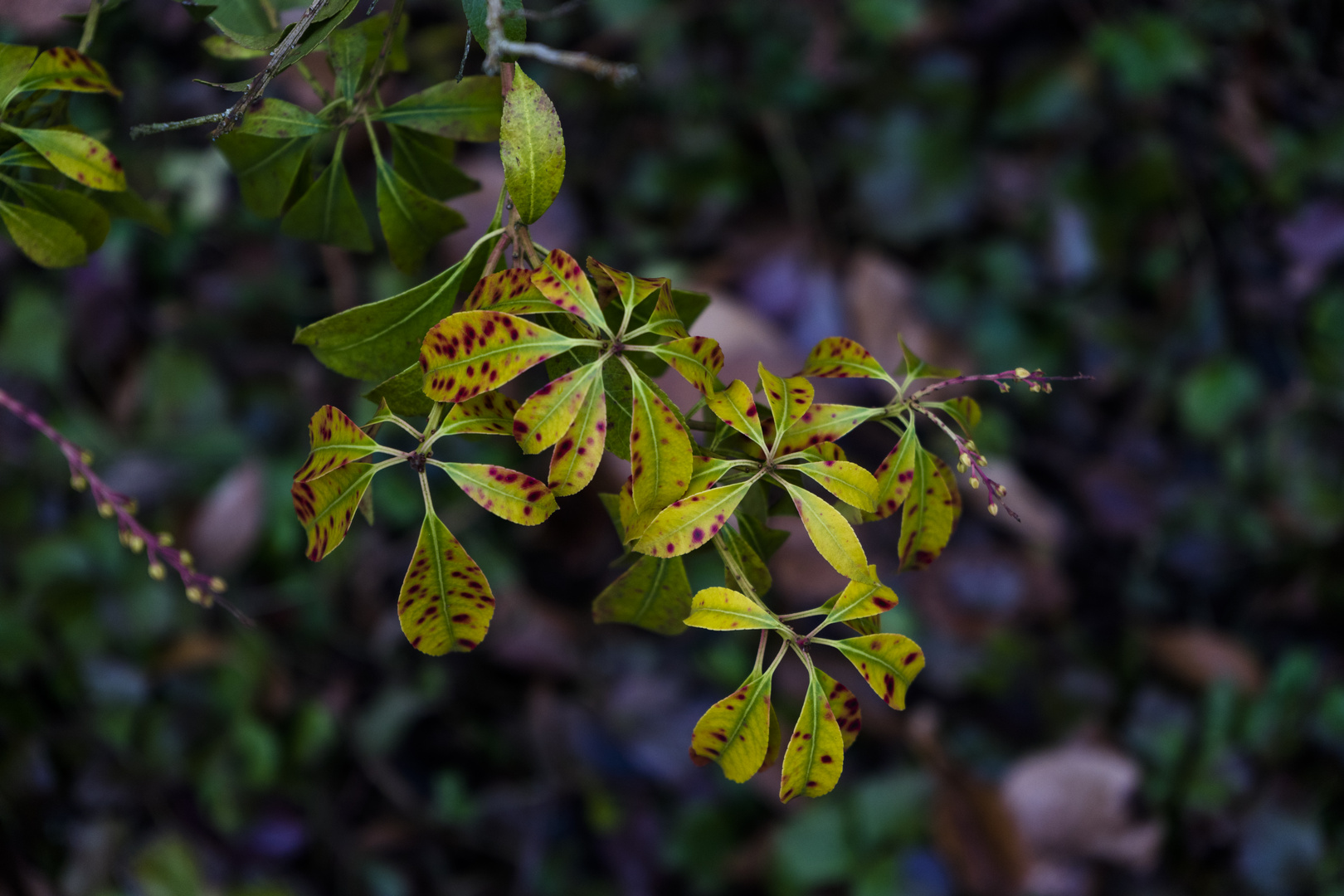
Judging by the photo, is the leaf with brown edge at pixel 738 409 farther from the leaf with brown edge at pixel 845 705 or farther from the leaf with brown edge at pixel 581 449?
the leaf with brown edge at pixel 845 705

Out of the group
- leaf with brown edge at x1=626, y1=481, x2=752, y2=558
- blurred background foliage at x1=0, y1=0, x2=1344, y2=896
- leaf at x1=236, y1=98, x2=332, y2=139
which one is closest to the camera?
leaf with brown edge at x1=626, y1=481, x2=752, y2=558

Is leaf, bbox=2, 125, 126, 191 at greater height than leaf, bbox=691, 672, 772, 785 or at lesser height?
greater

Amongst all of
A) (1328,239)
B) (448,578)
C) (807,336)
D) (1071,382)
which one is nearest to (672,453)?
(448,578)

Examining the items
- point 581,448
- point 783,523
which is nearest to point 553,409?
point 581,448

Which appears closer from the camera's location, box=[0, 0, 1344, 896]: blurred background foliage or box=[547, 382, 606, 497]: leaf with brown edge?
box=[547, 382, 606, 497]: leaf with brown edge

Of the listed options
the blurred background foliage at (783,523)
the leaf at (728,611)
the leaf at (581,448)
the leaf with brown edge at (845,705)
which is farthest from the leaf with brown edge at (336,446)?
the blurred background foliage at (783,523)

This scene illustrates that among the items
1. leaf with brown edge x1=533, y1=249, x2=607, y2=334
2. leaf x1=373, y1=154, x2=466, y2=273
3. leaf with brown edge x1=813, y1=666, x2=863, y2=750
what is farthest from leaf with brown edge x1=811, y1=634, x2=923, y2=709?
leaf x1=373, y1=154, x2=466, y2=273

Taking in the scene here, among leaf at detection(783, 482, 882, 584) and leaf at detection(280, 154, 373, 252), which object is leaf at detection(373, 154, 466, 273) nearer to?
leaf at detection(280, 154, 373, 252)

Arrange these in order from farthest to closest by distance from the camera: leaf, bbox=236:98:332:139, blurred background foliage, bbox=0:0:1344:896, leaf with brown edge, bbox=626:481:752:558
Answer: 1. blurred background foliage, bbox=0:0:1344:896
2. leaf, bbox=236:98:332:139
3. leaf with brown edge, bbox=626:481:752:558
